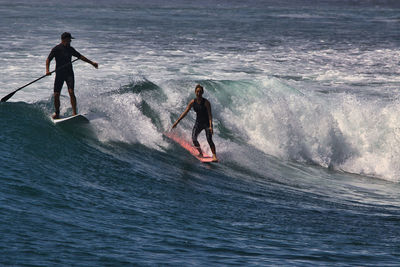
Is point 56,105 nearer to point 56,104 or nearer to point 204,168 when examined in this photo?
point 56,104

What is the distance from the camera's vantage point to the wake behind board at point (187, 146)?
1274 centimetres

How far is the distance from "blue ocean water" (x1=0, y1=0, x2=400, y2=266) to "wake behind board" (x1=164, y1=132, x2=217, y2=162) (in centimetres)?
20

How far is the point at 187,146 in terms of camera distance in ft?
44.5

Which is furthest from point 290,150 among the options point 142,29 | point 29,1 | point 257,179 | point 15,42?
point 29,1

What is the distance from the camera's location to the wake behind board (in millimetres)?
12741

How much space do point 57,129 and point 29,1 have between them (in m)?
63.5

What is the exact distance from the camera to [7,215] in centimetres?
752

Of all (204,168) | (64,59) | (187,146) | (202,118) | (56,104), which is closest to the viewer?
(64,59)

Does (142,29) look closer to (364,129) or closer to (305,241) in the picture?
(364,129)

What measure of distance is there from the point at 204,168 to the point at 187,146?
1.33m

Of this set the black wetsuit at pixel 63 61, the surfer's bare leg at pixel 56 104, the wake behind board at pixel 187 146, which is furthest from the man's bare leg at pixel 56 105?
the wake behind board at pixel 187 146

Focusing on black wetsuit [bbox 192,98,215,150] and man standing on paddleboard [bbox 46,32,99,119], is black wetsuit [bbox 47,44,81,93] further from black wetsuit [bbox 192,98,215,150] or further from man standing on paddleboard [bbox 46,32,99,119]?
black wetsuit [bbox 192,98,215,150]

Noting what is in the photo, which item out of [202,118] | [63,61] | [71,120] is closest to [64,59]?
[63,61]

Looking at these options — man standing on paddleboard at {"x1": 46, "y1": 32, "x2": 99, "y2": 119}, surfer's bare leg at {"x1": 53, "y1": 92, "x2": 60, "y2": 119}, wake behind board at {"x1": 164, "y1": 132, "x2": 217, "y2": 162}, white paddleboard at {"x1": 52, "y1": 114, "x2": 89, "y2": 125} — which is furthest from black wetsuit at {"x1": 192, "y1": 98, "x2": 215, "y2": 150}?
surfer's bare leg at {"x1": 53, "y1": 92, "x2": 60, "y2": 119}
